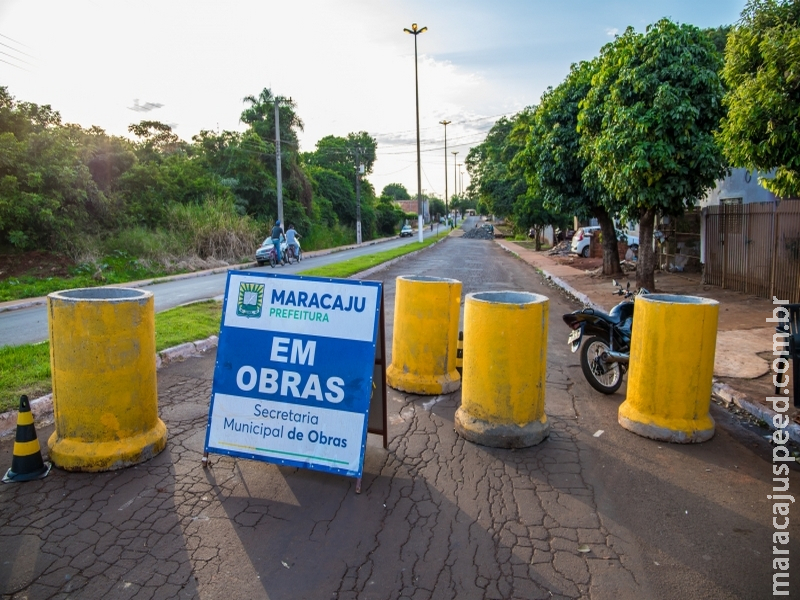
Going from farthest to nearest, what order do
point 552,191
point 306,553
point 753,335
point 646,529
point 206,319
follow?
point 552,191
point 206,319
point 753,335
point 646,529
point 306,553

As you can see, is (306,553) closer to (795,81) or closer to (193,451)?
(193,451)

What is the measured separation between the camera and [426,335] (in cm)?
602

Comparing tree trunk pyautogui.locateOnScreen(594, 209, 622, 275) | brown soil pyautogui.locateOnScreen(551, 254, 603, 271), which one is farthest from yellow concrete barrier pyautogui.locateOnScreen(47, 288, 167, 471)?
brown soil pyautogui.locateOnScreen(551, 254, 603, 271)

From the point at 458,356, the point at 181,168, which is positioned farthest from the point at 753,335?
the point at 181,168

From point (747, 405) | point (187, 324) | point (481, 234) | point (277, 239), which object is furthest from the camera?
point (481, 234)

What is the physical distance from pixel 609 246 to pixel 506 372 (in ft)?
50.9

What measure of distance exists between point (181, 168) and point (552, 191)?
21.7m

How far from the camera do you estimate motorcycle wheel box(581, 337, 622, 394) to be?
6293 mm

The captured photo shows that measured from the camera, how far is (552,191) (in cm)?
1814

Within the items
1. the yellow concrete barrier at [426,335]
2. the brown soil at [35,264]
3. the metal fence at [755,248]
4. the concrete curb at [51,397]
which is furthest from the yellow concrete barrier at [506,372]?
the brown soil at [35,264]

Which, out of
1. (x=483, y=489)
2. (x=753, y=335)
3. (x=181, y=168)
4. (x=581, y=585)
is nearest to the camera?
(x=581, y=585)

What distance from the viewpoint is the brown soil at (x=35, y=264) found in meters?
18.4

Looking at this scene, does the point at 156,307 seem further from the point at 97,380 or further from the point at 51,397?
the point at 97,380

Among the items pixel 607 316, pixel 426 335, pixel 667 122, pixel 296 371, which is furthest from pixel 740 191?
pixel 296 371
